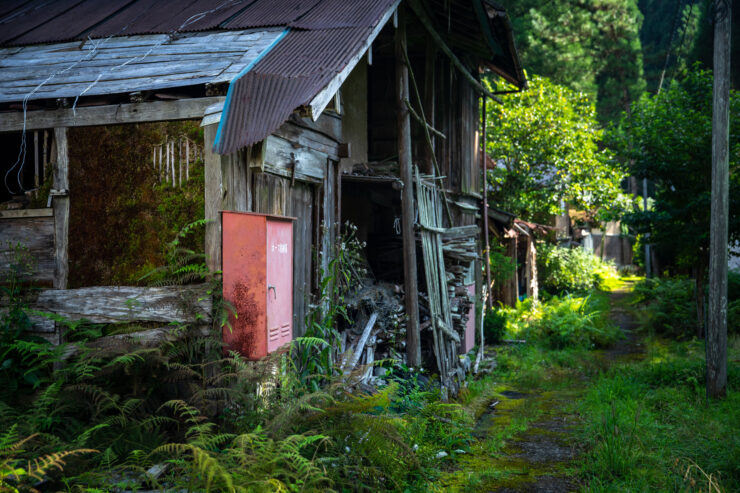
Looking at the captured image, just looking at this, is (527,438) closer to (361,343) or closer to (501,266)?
(361,343)

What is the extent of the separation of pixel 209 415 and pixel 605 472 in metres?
3.79

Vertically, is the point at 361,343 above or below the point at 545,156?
below

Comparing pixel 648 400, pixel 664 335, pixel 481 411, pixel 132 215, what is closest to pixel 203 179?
pixel 132 215

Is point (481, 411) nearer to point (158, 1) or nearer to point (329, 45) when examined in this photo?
point (329, 45)

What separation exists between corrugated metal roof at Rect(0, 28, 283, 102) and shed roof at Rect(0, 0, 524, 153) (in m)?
0.01

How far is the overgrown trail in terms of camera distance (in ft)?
18.8

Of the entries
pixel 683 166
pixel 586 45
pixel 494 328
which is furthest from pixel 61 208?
pixel 586 45

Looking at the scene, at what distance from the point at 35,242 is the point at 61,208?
0.42 metres

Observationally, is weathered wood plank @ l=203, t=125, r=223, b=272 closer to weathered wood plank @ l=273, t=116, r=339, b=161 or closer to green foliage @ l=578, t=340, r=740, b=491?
weathered wood plank @ l=273, t=116, r=339, b=161

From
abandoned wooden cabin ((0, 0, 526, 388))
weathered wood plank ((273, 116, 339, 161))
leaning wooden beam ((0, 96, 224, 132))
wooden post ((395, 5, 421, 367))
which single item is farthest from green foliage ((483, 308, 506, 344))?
leaning wooden beam ((0, 96, 224, 132))

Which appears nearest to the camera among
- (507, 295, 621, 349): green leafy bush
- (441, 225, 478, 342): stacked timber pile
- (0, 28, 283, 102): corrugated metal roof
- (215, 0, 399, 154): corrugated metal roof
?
(215, 0, 399, 154): corrugated metal roof

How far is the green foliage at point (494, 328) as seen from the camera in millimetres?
14555

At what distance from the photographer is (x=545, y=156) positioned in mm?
20141

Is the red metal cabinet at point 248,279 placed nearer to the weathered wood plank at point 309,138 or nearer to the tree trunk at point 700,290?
the weathered wood plank at point 309,138
